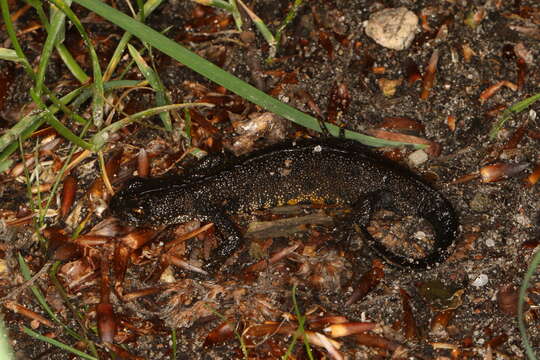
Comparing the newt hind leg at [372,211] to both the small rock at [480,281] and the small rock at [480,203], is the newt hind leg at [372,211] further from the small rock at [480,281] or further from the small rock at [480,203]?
the small rock at [480,203]

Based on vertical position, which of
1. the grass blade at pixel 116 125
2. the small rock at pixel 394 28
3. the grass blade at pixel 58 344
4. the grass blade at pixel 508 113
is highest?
the small rock at pixel 394 28

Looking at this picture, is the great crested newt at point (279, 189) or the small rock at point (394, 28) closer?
the great crested newt at point (279, 189)

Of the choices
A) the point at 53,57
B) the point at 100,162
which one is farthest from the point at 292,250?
the point at 53,57

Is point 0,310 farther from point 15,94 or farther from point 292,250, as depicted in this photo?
point 292,250

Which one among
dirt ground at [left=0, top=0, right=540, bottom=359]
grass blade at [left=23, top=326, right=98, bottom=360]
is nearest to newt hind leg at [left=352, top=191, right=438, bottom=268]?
dirt ground at [left=0, top=0, right=540, bottom=359]

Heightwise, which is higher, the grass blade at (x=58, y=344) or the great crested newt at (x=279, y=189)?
the great crested newt at (x=279, y=189)

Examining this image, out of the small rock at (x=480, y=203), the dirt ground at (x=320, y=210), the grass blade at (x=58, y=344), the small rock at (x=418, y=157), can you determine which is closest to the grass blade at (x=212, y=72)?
the small rock at (x=418, y=157)

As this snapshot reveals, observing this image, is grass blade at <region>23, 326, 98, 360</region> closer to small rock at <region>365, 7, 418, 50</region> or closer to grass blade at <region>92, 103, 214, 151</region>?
grass blade at <region>92, 103, 214, 151</region>
